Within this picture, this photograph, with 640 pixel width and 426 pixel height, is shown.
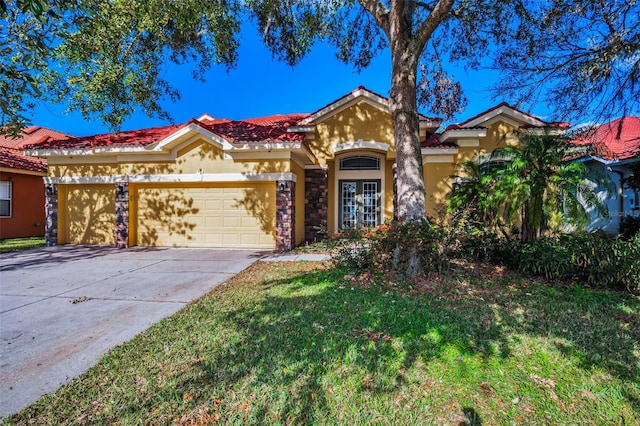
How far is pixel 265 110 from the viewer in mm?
16656

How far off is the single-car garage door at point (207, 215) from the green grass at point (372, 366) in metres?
5.98

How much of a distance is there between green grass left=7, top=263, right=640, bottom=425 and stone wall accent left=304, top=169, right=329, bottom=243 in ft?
23.1

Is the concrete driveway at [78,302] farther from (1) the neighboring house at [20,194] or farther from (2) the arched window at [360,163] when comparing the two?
(1) the neighboring house at [20,194]

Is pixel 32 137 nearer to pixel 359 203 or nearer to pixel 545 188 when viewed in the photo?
pixel 359 203

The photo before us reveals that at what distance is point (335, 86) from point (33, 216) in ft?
53.2

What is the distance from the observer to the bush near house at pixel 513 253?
5867mm

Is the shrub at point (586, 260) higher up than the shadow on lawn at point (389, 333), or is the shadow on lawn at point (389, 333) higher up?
the shrub at point (586, 260)

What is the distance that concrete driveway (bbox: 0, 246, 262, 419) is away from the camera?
3.19 m

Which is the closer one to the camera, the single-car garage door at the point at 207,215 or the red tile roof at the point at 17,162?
the single-car garage door at the point at 207,215

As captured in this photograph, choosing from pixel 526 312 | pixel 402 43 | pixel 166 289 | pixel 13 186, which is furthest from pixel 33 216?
pixel 526 312

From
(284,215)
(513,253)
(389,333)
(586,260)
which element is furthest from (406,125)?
(284,215)

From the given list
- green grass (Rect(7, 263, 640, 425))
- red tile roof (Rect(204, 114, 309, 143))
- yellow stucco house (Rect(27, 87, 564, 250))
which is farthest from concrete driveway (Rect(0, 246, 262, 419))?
red tile roof (Rect(204, 114, 309, 143))

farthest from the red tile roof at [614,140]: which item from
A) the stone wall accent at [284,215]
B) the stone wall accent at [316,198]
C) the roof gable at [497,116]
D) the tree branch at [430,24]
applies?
the stone wall accent at [284,215]

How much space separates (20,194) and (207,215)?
35.5ft
